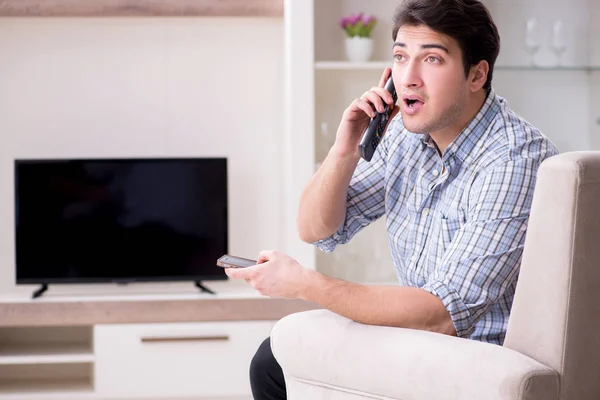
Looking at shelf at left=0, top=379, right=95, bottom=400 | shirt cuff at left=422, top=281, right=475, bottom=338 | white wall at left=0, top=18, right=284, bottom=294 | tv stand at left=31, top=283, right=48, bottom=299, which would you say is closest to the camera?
shirt cuff at left=422, top=281, right=475, bottom=338

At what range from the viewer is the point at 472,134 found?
1739mm

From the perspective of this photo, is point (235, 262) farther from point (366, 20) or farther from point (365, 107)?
point (366, 20)

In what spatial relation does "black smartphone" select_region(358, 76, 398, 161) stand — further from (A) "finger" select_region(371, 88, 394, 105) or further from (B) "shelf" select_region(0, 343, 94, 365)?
(B) "shelf" select_region(0, 343, 94, 365)

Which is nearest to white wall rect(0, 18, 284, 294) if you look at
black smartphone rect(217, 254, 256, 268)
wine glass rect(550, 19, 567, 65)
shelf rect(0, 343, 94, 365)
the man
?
shelf rect(0, 343, 94, 365)

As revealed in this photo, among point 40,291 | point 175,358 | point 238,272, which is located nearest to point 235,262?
point 238,272

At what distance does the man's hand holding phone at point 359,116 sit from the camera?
1.83m

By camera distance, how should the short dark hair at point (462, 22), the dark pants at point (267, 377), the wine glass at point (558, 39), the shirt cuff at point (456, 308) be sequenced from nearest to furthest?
the shirt cuff at point (456, 308)
the short dark hair at point (462, 22)
the dark pants at point (267, 377)
the wine glass at point (558, 39)

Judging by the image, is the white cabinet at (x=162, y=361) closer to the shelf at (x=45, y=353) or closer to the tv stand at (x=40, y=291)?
the shelf at (x=45, y=353)

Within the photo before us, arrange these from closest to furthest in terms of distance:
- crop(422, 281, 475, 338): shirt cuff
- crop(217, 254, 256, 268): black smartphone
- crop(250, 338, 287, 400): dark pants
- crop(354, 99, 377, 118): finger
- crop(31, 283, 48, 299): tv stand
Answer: crop(422, 281, 475, 338): shirt cuff < crop(217, 254, 256, 268): black smartphone < crop(354, 99, 377, 118): finger < crop(250, 338, 287, 400): dark pants < crop(31, 283, 48, 299): tv stand

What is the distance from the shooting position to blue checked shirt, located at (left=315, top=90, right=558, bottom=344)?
150cm

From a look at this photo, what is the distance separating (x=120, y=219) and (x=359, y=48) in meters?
1.33

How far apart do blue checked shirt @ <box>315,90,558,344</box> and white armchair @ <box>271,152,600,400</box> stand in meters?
0.19

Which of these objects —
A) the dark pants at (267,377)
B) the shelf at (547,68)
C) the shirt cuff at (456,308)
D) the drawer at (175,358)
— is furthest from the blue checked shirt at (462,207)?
the shelf at (547,68)

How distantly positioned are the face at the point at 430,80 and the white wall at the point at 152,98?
2.34 metres
